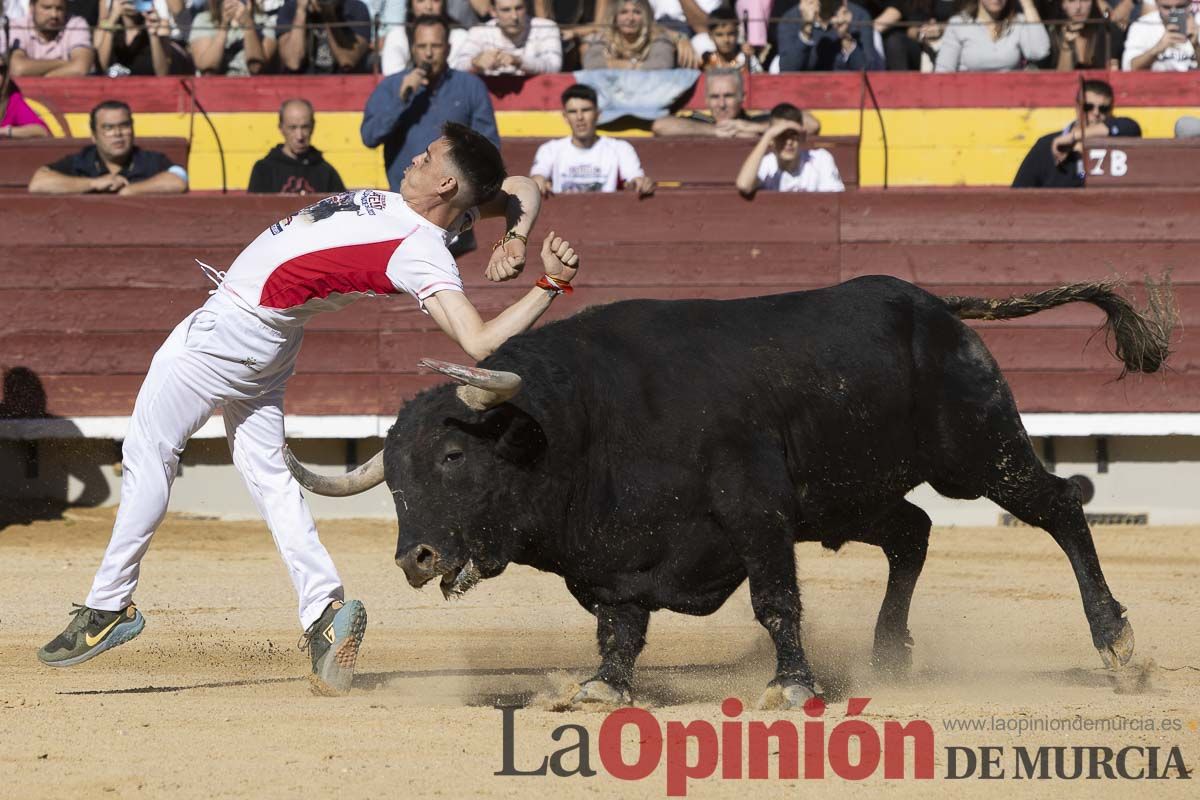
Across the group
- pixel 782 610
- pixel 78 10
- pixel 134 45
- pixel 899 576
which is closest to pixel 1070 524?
pixel 899 576

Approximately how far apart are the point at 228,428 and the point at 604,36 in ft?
17.6

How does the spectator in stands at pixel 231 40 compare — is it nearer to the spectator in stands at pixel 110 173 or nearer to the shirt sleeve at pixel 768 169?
the spectator in stands at pixel 110 173

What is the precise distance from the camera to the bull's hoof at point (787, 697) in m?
4.11

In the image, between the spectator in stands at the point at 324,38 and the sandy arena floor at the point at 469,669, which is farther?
the spectator in stands at the point at 324,38

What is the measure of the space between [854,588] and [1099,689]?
2183 millimetres

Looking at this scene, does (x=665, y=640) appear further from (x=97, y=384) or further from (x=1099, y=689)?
(x=97, y=384)

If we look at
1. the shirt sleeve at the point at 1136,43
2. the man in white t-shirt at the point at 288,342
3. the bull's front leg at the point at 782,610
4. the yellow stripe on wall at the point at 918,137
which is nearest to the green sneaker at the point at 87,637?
the man in white t-shirt at the point at 288,342

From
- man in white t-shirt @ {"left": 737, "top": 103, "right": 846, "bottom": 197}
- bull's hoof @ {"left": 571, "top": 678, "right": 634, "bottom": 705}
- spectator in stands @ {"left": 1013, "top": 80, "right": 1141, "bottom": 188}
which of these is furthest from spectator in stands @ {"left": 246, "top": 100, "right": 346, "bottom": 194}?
bull's hoof @ {"left": 571, "top": 678, "right": 634, "bottom": 705}

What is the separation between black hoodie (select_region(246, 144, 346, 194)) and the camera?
28.1 feet

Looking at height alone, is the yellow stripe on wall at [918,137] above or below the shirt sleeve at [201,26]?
below

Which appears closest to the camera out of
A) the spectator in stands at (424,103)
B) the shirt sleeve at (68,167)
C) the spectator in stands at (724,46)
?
the spectator in stands at (424,103)

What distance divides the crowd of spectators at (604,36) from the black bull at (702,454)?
4884 mm

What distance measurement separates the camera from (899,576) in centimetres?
516

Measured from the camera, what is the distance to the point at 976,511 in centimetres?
845
